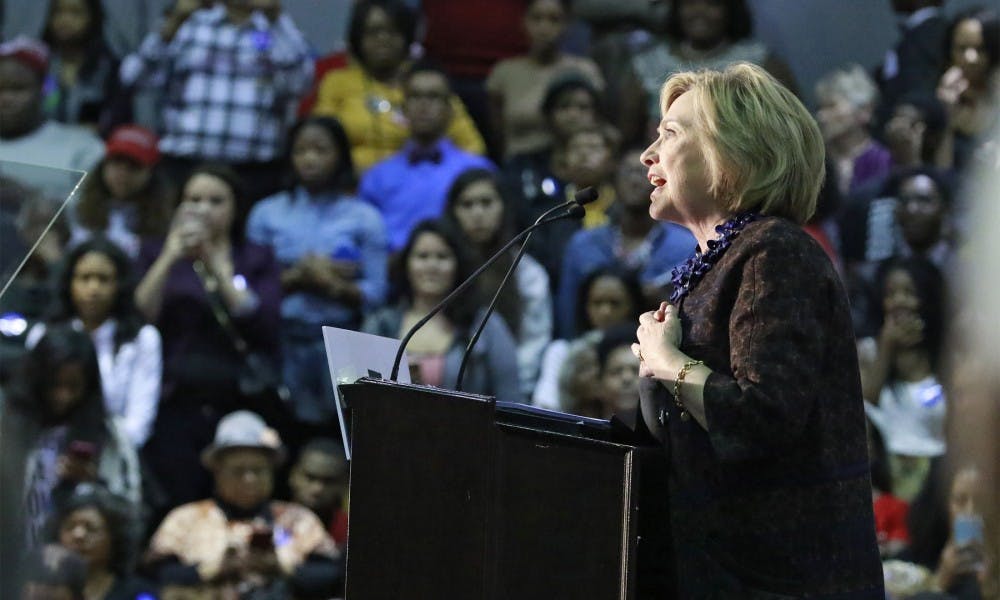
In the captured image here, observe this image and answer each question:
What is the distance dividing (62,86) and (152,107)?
1.29 feet

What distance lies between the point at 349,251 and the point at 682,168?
387 cm

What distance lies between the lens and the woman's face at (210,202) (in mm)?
6203

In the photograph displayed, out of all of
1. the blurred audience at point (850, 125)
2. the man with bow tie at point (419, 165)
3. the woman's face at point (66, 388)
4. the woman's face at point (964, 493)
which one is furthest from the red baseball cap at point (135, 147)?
the woman's face at point (964, 493)

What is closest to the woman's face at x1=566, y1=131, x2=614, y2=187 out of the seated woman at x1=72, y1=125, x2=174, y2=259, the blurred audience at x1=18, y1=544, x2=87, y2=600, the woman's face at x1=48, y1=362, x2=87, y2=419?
the seated woman at x1=72, y1=125, x2=174, y2=259

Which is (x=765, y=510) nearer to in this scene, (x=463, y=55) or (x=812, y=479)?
(x=812, y=479)

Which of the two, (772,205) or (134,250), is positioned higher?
(134,250)

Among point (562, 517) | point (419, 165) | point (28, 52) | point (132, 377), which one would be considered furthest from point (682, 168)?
point (28, 52)

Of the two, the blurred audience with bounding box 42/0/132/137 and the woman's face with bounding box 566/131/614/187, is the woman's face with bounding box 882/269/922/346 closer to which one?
the woman's face with bounding box 566/131/614/187

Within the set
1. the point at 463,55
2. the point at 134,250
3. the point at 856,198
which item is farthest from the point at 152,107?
the point at 856,198

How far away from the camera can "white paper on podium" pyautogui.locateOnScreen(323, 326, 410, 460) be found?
2.45m

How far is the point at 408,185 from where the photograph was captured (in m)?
6.45

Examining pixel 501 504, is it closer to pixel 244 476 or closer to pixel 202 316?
pixel 244 476

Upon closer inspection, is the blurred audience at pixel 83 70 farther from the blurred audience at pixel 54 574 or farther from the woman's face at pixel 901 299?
the woman's face at pixel 901 299

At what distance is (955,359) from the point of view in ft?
18.9
